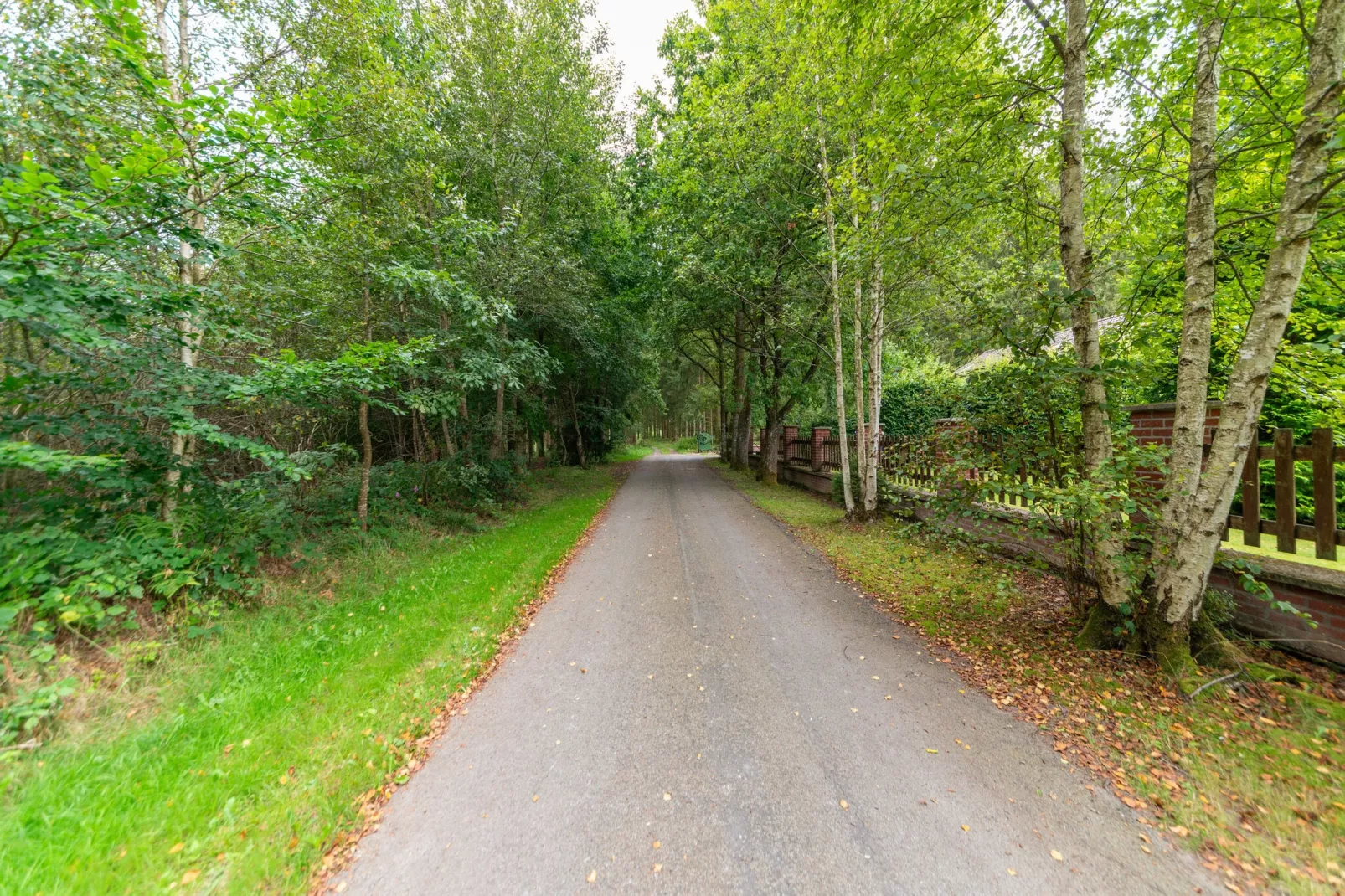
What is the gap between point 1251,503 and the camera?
4086 millimetres

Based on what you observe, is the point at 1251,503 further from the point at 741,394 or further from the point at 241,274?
the point at 741,394

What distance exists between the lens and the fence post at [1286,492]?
3803mm

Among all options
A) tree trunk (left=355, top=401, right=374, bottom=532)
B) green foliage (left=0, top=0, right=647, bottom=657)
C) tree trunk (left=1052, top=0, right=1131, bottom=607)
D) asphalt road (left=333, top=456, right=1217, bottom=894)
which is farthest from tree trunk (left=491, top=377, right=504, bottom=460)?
tree trunk (left=1052, top=0, right=1131, bottom=607)

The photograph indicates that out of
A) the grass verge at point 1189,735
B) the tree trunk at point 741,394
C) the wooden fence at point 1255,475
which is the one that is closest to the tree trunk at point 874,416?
the grass verge at point 1189,735

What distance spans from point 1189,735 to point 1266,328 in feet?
8.80

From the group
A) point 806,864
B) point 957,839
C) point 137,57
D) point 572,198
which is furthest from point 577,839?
point 572,198

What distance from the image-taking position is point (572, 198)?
12391mm

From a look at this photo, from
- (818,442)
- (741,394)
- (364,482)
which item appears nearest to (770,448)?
(741,394)

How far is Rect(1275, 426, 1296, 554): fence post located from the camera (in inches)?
150

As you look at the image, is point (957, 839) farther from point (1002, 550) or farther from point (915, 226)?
point (915, 226)

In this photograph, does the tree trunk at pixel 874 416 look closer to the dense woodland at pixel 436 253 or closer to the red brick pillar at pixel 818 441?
the dense woodland at pixel 436 253

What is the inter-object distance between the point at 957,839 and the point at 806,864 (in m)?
0.77

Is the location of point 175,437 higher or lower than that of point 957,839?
higher

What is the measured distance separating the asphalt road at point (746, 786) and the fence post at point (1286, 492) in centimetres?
290
